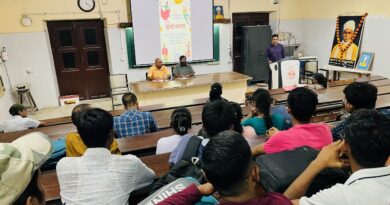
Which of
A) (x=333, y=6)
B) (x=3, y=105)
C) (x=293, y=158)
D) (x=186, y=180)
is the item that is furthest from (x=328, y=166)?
(x=333, y=6)

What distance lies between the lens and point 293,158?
47.3 inches

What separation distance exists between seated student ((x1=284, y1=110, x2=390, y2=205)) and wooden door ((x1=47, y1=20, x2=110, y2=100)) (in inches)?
251

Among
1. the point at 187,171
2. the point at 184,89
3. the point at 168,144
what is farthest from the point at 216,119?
the point at 184,89

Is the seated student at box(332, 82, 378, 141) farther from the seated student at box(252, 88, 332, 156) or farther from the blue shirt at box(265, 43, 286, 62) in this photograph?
the blue shirt at box(265, 43, 286, 62)

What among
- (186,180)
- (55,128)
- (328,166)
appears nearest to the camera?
(328,166)

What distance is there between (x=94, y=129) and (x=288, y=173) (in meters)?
1.01

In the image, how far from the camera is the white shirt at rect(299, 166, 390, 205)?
93 centimetres

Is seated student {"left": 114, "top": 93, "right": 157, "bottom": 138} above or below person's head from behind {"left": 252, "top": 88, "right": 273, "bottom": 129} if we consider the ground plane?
below

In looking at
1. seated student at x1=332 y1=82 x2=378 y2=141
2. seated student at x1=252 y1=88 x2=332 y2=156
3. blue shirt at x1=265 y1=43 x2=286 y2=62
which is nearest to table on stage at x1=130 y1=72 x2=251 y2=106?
blue shirt at x1=265 y1=43 x2=286 y2=62

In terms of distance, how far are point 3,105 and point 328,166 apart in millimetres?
6188

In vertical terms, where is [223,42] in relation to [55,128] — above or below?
above

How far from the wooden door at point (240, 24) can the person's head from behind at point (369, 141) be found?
687 centimetres

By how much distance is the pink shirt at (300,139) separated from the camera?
61.2 inches

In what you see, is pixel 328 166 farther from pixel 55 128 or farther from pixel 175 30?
pixel 175 30
